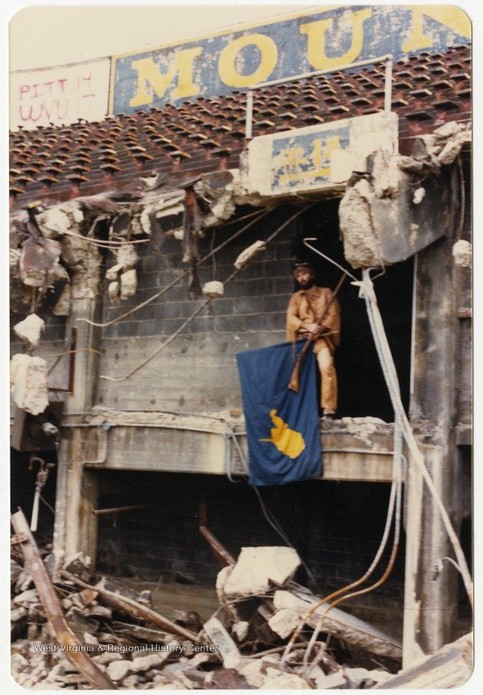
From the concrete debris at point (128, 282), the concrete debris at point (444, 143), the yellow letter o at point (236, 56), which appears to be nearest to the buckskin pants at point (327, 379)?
the concrete debris at point (444, 143)

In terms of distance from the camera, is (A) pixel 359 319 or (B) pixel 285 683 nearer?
(B) pixel 285 683

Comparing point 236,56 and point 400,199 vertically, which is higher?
point 236,56

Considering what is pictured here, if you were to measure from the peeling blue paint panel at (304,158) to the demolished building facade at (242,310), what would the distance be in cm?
2

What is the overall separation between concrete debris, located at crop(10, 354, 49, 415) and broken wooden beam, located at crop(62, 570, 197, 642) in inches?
81.3

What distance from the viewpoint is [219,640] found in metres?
10.1

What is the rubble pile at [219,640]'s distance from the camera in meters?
9.33

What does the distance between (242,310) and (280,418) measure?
1.65m

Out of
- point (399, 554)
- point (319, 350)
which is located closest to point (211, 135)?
point (319, 350)

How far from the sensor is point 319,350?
1054cm

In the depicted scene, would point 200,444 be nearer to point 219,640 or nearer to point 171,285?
point 171,285

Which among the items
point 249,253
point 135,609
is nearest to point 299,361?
point 249,253

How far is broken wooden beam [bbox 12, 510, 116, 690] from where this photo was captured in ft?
30.8

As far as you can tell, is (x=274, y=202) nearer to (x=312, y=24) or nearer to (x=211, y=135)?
(x=211, y=135)

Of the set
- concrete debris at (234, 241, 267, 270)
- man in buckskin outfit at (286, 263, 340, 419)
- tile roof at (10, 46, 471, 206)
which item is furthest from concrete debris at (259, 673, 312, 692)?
tile roof at (10, 46, 471, 206)
